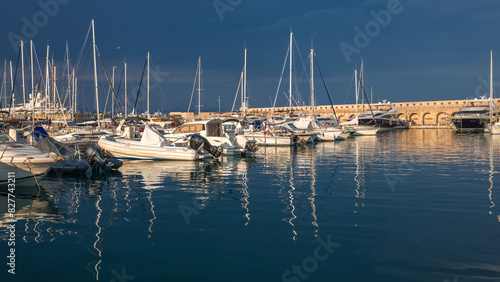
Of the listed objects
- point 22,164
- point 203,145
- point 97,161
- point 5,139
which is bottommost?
point 97,161

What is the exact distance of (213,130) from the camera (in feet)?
87.4

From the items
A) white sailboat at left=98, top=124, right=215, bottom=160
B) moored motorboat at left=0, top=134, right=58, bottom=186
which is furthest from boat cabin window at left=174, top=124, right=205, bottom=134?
moored motorboat at left=0, top=134, right=58, bottom=186

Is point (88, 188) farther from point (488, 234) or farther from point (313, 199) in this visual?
point (488, 234)

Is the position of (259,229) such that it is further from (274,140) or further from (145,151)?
(274,140)

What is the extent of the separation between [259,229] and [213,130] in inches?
727

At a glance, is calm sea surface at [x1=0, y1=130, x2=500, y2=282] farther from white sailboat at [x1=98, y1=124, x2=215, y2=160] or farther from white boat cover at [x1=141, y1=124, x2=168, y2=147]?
white boat cover at [x1=141, y1=124, x2=168, y2=147]

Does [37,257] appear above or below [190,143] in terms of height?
below

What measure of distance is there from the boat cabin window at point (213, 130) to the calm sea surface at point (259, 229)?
10695mm

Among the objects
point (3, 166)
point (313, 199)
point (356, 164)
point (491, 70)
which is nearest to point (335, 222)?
point (313, 199)

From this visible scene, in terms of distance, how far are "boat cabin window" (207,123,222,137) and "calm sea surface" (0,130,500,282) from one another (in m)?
10.7

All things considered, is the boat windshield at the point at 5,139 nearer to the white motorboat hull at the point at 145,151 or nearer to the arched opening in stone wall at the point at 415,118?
the white motorboat hull at the point at 145,151

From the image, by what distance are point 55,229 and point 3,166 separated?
5.36 m

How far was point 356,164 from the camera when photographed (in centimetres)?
2056

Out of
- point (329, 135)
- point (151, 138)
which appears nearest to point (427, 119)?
point (329, 135)
